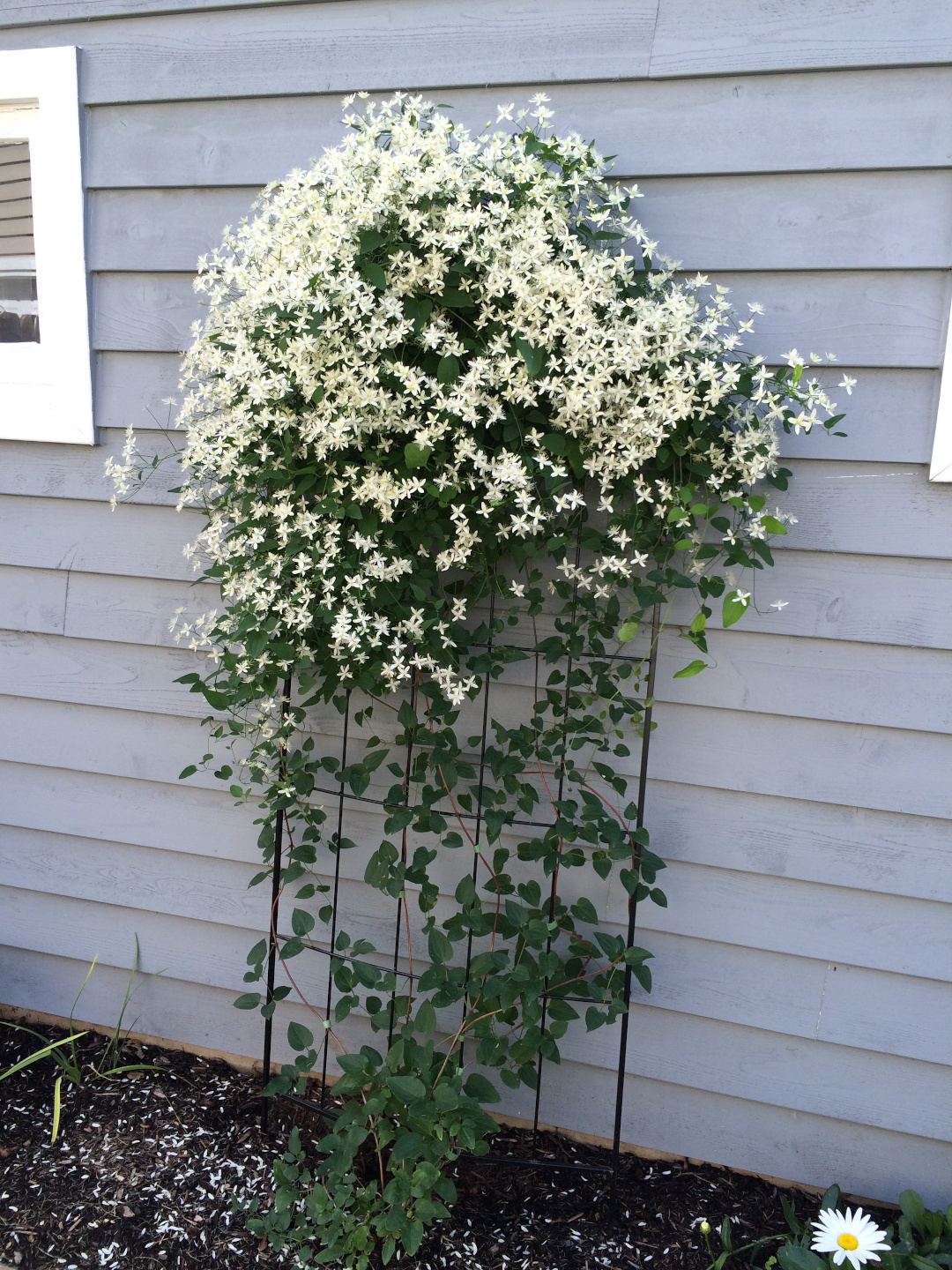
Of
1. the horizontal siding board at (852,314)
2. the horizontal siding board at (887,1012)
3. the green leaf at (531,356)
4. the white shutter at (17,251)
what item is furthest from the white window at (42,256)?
the horizontal siding board at (887,1012)

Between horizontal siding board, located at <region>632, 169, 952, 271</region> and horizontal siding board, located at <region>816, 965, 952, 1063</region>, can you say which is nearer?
horizontal siding board, located at <region>632, 169, 952, 271</region>

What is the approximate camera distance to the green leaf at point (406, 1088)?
1538mm

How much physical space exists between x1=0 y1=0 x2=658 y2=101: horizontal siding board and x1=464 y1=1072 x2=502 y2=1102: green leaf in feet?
5.93

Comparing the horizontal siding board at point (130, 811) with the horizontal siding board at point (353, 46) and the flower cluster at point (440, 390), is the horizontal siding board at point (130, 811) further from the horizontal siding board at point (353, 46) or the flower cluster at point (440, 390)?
the horizontal siding board at point (353, 46)

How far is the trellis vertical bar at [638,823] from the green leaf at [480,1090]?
277 mm

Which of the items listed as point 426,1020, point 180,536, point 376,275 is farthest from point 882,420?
point 180,536

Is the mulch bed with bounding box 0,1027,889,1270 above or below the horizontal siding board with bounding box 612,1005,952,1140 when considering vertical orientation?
below

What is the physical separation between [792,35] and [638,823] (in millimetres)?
1404

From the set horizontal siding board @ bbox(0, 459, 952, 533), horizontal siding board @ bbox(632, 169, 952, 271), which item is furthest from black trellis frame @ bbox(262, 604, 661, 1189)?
horizontal siding board @ bbox(632, 169, 952, 271)

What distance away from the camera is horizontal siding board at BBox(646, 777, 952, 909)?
1.70 m

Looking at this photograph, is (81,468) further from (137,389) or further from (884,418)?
(884,418)

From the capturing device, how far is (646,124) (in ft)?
5.49

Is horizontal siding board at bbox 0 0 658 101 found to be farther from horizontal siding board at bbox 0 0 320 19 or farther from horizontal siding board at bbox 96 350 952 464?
horizontal siding board at bbox 96 350 952 464

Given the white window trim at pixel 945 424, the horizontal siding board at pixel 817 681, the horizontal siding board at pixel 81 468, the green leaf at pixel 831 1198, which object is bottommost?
the green leaf at pixel 831 1198
